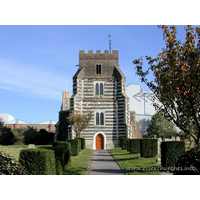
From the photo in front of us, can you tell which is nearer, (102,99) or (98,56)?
(102,99)

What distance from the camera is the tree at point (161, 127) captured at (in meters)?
56.1

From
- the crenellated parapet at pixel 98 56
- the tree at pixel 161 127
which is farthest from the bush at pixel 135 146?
the tree at pixel 161 127

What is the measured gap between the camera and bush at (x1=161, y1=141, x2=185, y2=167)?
605 inches

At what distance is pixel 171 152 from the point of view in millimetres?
15539

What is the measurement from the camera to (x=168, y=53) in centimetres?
1205

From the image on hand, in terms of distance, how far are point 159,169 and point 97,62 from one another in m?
29.6

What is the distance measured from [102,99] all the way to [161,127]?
68.8ft

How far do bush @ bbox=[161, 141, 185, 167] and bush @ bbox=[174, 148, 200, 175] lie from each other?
18.0ft

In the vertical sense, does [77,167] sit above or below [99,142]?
below

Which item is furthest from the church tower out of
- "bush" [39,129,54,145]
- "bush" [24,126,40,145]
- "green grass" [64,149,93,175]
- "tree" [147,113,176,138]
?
"green grass" [64,149,93,175]

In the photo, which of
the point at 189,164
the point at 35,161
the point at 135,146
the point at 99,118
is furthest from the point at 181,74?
the point at 99,118

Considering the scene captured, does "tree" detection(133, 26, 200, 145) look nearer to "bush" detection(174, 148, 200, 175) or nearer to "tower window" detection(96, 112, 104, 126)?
"bush" detection(174, 148, 200, 175)

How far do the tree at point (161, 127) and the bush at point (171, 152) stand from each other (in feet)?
135

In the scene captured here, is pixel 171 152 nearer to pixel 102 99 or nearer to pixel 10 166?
pixel 10 166
